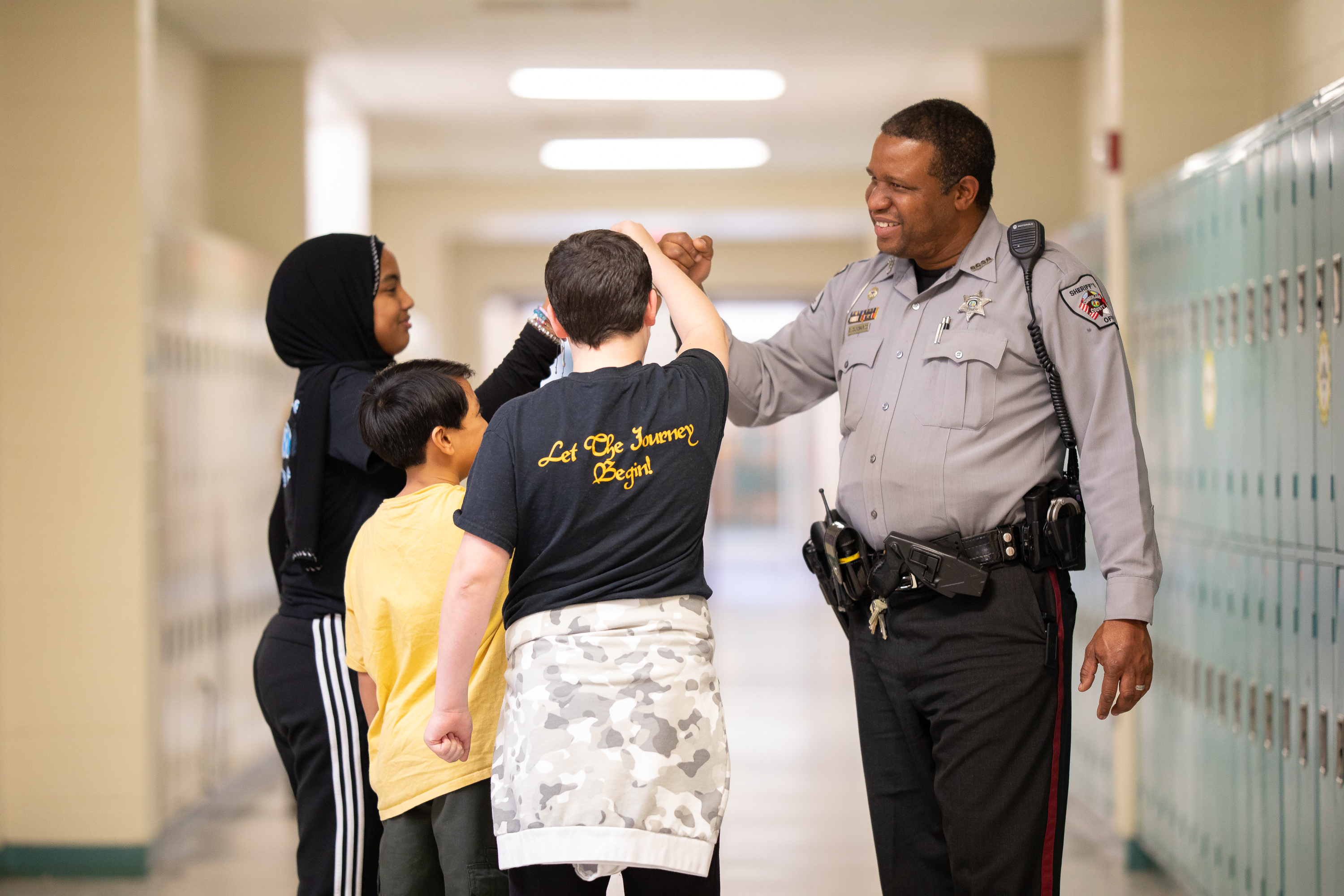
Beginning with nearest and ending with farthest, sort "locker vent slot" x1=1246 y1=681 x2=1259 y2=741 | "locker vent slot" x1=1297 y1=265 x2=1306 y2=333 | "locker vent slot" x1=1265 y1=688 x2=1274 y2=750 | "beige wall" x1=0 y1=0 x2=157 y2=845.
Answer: "locker vent slot" x1=1297 y1=265 x2=1306 y2=333 < "locker vent slot" x1=1265 y1=688 x2=1274 y2=750 < "locker vent slot" x1=1246 y1=681 x2=1259 y2=741 < "beige wall" x1=0 y1=0 x2=157 y2=845

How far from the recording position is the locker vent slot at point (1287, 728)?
265cm

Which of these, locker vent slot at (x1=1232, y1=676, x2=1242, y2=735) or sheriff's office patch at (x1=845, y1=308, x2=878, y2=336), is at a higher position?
sheriff's office patch at (x1=845, y1=308, x2=878, y2=336)

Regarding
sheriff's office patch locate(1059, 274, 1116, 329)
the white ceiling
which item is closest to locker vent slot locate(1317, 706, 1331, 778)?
sheriff's office patch locate(1059, 274, 1116, 329)

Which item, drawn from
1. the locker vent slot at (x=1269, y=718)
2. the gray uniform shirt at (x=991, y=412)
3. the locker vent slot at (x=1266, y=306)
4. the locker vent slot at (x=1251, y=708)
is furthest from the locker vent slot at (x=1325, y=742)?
the locker vent slot at (x=1266, y=306)

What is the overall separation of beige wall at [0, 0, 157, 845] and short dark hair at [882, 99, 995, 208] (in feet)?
8.92

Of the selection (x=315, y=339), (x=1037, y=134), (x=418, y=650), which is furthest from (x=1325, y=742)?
(x=1037, y=134)

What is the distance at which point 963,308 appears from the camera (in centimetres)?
208

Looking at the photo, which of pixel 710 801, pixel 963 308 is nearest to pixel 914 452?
pixel 963 308

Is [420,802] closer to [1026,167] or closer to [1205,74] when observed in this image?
[1205,74]

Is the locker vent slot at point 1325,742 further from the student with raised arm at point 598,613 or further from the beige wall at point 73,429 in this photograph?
the beige wall at point 73,429

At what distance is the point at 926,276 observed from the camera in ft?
7.31

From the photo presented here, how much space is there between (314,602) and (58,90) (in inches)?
99.5

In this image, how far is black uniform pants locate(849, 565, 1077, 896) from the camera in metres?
1.97

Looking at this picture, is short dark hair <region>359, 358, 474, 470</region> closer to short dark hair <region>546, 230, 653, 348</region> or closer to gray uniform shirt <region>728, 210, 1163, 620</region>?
short dark hair <region>546, 230, 653, 348</region>
